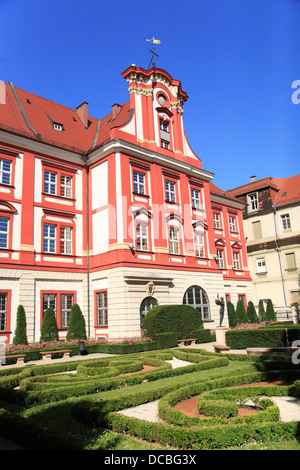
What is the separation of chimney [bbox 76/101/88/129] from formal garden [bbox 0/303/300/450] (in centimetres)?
2107

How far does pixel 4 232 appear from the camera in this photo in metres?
22.2

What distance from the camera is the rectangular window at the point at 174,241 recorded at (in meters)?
Answer: 27.5

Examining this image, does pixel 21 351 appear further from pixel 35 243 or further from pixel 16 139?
pixel 16 139

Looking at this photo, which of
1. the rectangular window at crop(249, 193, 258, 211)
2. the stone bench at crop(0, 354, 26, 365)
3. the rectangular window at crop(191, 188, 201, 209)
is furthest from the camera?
the rectangular window at crop(249, 193, 258, 211)

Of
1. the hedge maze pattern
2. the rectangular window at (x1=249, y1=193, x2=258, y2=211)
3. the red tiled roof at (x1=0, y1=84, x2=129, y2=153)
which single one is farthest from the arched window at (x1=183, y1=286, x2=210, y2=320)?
the rectangular window at (x1=249, y1=193, x2=258, y2=211)

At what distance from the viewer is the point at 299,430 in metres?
6.02

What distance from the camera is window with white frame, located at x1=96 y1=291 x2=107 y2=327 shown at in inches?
942

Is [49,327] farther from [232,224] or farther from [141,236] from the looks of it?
[232,224]

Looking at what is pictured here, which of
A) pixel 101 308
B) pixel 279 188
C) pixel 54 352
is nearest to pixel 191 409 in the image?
pixel 54 352

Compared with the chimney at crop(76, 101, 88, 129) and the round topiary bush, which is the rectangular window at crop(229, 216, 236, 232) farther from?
the chimney at crop(76, 101, 88, 129)
